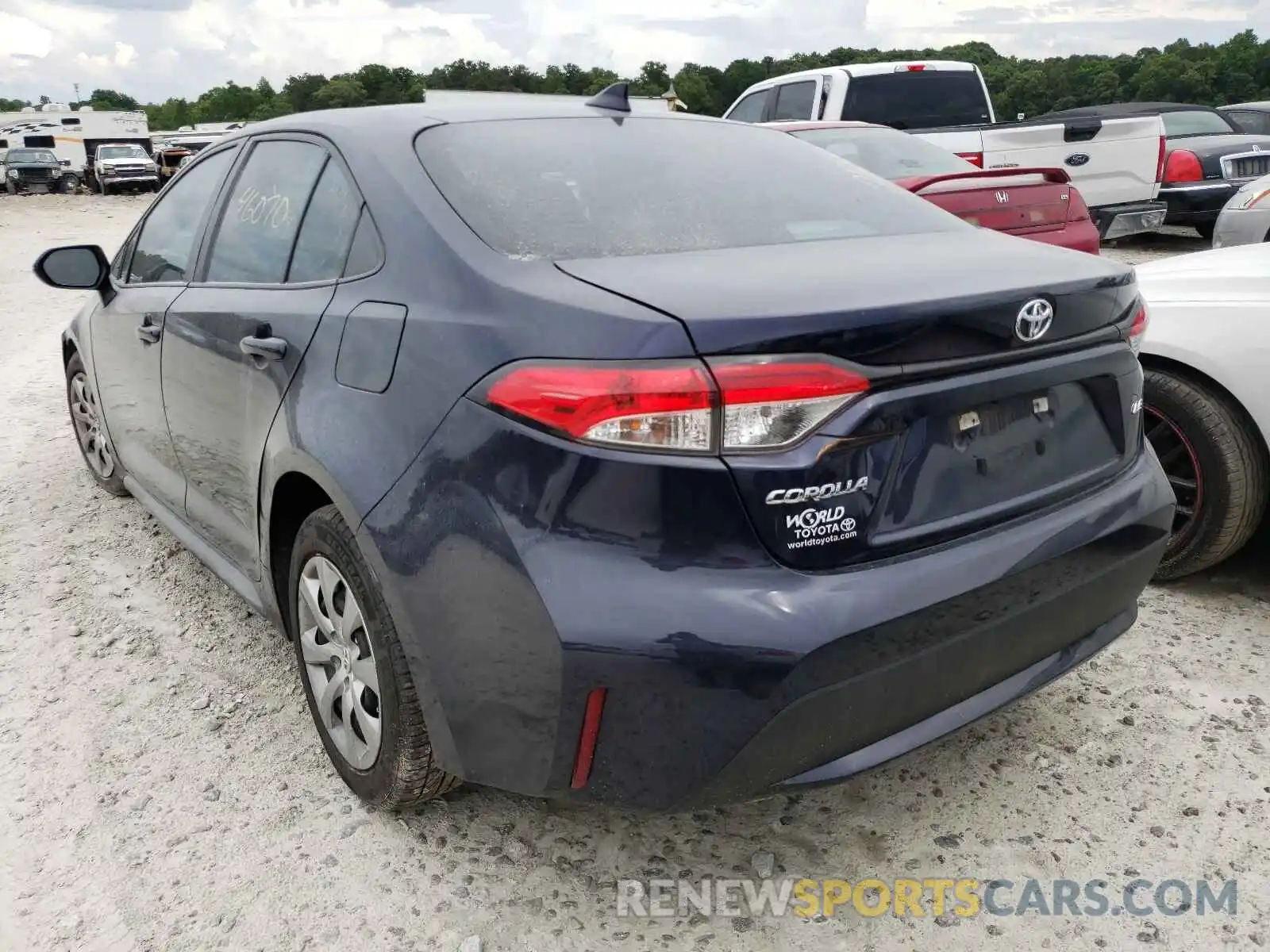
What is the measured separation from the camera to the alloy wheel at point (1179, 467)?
338 cm

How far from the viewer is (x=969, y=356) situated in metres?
1.95

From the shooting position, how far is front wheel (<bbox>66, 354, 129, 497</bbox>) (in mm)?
4480

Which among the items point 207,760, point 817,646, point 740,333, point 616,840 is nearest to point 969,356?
point 740,333

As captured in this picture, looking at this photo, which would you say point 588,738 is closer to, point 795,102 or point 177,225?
point 177,225

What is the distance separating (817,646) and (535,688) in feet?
1.65

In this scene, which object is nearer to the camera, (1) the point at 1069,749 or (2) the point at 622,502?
(2) the point at 622,502

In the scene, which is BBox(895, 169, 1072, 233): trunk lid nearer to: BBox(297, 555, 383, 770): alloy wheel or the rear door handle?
the rear door handle

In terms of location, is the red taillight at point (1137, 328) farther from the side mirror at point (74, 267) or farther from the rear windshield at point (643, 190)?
the side mirror at point (74, 267)

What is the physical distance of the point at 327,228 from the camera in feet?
8.33

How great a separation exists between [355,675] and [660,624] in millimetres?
958

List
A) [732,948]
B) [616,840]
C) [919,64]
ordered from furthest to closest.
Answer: [919,64] < [616,840] < [732,948]

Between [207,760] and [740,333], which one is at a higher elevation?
[740,333]

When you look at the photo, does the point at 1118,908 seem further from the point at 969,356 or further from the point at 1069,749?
the point at 969,356

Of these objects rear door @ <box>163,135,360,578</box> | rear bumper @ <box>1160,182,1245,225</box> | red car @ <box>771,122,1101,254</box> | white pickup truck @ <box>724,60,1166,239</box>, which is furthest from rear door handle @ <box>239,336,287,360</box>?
rear bumper @ <box>1160,182,1245,225</box>
